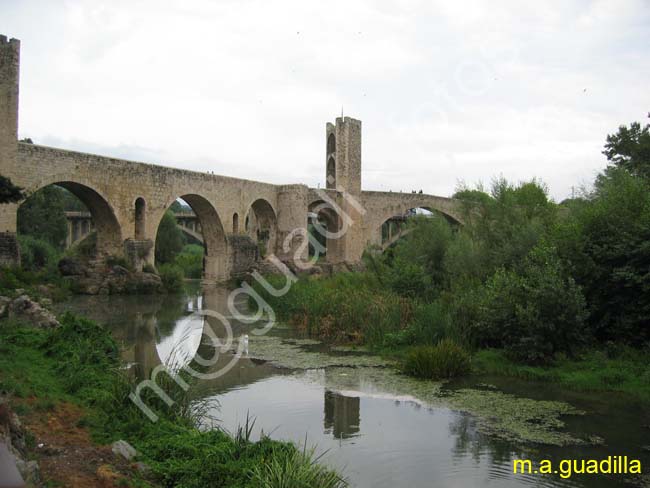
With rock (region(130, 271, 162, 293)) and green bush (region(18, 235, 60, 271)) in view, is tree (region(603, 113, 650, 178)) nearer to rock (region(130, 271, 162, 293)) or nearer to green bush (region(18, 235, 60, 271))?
rock (region(130, 271, 162, 293))

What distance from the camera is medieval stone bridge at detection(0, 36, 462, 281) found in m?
16.0

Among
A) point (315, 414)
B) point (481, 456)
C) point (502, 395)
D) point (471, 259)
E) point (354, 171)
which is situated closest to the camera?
point (481, 456)

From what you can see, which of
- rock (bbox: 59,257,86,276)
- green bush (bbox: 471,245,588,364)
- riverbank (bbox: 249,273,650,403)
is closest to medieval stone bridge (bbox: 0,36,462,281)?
rock (bbox: 59,257,86,276)

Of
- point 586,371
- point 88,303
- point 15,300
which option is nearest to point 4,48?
point 88,303

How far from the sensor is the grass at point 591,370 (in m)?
8.11

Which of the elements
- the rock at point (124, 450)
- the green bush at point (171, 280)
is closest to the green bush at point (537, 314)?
the rock at point (124, 450)

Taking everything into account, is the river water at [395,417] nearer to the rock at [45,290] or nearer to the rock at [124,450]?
the rock at [124,450]

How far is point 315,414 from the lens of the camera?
718cm

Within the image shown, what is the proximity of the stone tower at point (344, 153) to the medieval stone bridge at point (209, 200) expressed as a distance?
49 mm

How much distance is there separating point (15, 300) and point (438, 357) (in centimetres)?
684

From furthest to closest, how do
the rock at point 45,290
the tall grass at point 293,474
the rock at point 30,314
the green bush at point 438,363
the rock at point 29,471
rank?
the rock at point 45,290 < the rock at point 30,314 < the green bush at point 438,363 < the tall grass at point 293,474 < the rock at point 29,471

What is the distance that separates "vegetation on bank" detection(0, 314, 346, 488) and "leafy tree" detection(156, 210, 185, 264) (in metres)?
24.0

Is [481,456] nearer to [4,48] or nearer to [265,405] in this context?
[265,405]

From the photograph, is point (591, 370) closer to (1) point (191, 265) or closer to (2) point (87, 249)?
(2) point (87, 249)
